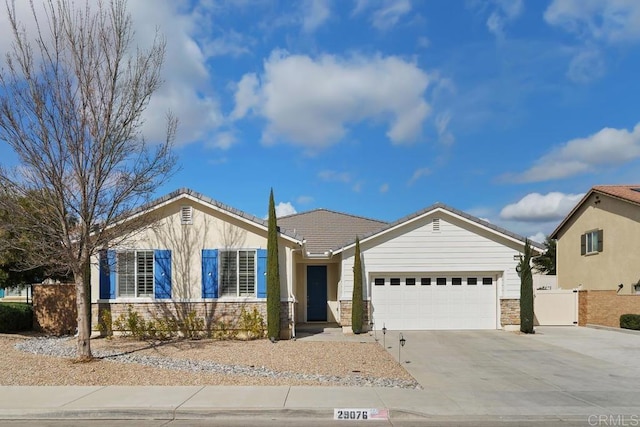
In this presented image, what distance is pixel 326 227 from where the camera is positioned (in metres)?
23.7

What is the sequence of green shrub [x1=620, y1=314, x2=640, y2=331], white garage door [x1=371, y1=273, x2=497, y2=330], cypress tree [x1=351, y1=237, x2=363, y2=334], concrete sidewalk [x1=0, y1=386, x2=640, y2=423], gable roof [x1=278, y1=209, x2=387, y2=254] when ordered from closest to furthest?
1. concrete sidewalk [x1=0, y1=386, x2=640, y2=423]
2. cypress tree [x1=351, y1=237, x2=363, y2=334]
3. green shrub [x1=620, y1=314, x2=640, y2=331]
4. white garage door [x1=371, y1=273, x2=497, y2=330]
5. gable roof [x1=278, y1=209, x2=387, y2=254]

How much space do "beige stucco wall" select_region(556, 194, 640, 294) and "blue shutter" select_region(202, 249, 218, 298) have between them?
16.4m

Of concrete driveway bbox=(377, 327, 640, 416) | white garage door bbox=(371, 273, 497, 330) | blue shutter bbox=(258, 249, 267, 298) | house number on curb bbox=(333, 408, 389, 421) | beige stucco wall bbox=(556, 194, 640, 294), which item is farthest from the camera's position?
beige stucco wall bbox=(556, 194, 640, 294)

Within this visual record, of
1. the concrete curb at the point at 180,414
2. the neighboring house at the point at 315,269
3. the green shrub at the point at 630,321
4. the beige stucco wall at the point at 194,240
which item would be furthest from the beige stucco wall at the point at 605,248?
the concrete curb at the point at 180,414

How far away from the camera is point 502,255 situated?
1798 cm

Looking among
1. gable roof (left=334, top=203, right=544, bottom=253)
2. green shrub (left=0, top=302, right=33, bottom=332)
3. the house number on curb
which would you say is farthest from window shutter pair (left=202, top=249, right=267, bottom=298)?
the house number on curb

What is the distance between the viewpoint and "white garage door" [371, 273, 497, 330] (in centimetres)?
1798

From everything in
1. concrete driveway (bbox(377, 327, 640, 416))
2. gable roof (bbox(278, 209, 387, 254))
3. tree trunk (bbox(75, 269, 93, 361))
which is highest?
gable roof (bbox(278, 209, 387, 254))

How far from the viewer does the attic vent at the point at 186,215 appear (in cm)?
1591

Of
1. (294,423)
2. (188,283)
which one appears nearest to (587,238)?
(188,283)

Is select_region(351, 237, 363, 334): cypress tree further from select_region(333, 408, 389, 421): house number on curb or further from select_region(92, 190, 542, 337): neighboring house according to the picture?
select_region(333, 408, 389, 421): house number on curb

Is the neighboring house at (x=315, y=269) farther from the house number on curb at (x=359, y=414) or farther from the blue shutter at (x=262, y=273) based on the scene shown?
the house number on curb at (x=359, y=414)

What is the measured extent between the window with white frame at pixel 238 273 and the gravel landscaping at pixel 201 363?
1657 mm

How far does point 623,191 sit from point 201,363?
19.8 meters
